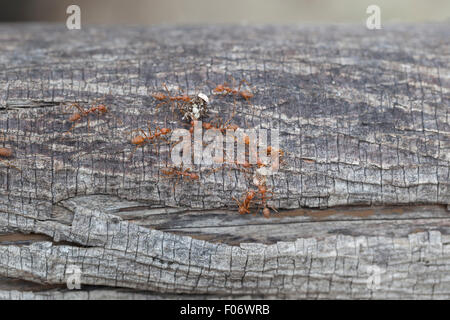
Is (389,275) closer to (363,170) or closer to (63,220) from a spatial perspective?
(363,170)

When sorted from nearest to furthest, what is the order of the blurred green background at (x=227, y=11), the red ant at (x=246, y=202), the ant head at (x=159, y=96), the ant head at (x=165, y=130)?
1. the red ant at (x=246, y=202)
2. the ant head at (x=165, y=130)
3. the ant head at (x=159, y=96)
4. the blurred green background at (x=227, y=11)

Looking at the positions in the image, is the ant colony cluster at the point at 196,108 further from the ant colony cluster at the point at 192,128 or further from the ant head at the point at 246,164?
the ant head at the point at 246,164

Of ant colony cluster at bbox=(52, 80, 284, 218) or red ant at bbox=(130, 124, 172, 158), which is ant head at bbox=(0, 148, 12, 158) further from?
red ant at bbox=(130, 124, 172, 158)

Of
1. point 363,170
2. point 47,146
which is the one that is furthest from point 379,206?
point 47,146

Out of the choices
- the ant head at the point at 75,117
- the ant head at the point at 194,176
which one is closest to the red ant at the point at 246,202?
the ant head at the point at 194,176

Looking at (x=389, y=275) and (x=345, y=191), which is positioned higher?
(x=345, y=191)

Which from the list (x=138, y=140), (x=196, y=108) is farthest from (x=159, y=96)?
(x=138, y=140)

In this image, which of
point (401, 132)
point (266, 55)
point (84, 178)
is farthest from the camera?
point (266, 55)

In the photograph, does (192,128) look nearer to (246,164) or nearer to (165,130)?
(165,130)

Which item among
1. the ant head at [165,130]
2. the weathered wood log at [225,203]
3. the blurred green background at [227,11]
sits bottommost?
the weathered wood log at [225,203]
